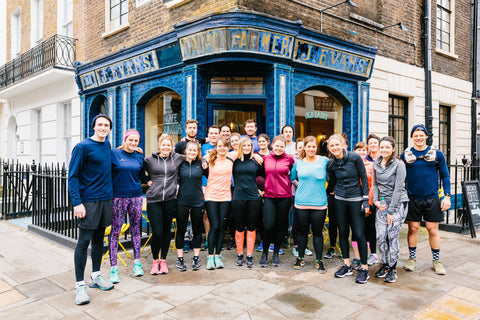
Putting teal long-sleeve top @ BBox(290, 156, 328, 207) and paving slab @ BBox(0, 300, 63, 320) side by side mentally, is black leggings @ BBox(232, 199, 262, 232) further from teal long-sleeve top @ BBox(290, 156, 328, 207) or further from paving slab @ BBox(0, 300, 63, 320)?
paving slab @ BBox(0, 300, 63, 320)

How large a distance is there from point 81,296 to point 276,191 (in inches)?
109

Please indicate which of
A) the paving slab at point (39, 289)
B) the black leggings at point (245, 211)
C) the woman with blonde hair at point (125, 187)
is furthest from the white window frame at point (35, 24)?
the black leggings at point (245, 211)

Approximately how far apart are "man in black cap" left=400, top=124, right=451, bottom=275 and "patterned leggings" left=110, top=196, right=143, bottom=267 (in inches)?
150

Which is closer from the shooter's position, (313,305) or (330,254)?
(313,305)

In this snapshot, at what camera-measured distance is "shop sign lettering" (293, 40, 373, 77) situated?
7.26 m

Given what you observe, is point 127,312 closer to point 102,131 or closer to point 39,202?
point 102,131

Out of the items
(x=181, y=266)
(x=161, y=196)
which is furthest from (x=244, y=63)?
(x=181, y=266)

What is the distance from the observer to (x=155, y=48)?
772 centimetres

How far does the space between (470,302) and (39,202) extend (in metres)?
7.59

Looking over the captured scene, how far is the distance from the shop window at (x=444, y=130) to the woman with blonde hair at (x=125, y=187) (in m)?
11.3

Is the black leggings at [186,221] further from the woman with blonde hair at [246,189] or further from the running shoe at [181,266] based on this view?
the woman with blonde hair at [246,189]

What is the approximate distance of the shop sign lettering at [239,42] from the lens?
636 centimetres

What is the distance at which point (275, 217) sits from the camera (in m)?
5.04

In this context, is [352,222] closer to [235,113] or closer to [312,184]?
[312,184]
